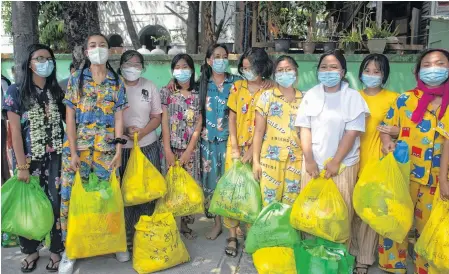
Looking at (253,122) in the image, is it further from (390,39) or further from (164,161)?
(390,39)

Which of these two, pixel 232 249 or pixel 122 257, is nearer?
pixel 122 257

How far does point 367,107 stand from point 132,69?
1853 millimetres

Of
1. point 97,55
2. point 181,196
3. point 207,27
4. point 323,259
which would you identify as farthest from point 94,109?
point 207,27

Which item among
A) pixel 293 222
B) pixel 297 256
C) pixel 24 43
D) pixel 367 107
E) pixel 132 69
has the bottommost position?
pixel 297 256

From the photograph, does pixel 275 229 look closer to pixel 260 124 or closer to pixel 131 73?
pixel 260 124

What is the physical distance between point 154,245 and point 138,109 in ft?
3.62

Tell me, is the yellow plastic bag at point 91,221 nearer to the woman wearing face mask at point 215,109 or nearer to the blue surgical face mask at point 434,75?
the woman wearing face mask at point 215,109

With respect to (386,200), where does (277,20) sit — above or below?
above

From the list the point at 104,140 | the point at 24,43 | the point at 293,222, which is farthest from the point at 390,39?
the point at 24,43

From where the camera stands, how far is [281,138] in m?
3.10

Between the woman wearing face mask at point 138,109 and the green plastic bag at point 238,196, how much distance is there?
0.68m

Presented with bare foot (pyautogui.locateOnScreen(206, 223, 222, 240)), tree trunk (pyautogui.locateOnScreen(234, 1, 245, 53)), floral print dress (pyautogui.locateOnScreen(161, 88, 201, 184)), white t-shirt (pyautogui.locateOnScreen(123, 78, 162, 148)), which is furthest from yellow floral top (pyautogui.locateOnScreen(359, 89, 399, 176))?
tree trunk (pyautogui.locateOnScreen(234, 1, 245, 53))

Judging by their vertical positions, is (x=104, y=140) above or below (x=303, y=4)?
below

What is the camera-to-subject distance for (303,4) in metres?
8.55
